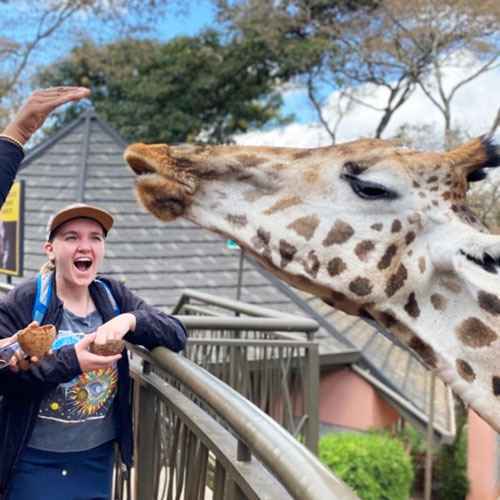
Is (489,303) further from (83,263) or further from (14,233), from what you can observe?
(14,233)

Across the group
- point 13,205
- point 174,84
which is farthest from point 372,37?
point 13,205

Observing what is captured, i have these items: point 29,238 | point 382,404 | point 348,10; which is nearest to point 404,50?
point 348,10

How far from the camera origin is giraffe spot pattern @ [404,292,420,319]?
207 cm

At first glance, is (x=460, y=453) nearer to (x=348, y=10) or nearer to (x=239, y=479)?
(x=239, y=479)

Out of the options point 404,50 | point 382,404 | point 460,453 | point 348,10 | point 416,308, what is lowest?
point 460,453

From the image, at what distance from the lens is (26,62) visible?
72.8 feet

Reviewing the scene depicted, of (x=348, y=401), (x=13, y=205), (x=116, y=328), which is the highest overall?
(x=13, y=205)

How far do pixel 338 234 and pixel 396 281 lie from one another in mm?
220

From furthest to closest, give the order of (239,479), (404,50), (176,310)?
1. (404,50)
2. (176,310)
3. (239,479)

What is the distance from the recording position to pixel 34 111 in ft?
6.81

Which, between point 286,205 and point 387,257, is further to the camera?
point 286,205

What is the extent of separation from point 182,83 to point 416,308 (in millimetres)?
20502

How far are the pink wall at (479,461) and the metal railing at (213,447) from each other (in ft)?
22.1

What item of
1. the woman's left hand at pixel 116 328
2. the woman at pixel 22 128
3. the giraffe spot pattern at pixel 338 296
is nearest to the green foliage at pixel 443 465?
the giraffe spot pattern at pixel 338 296
